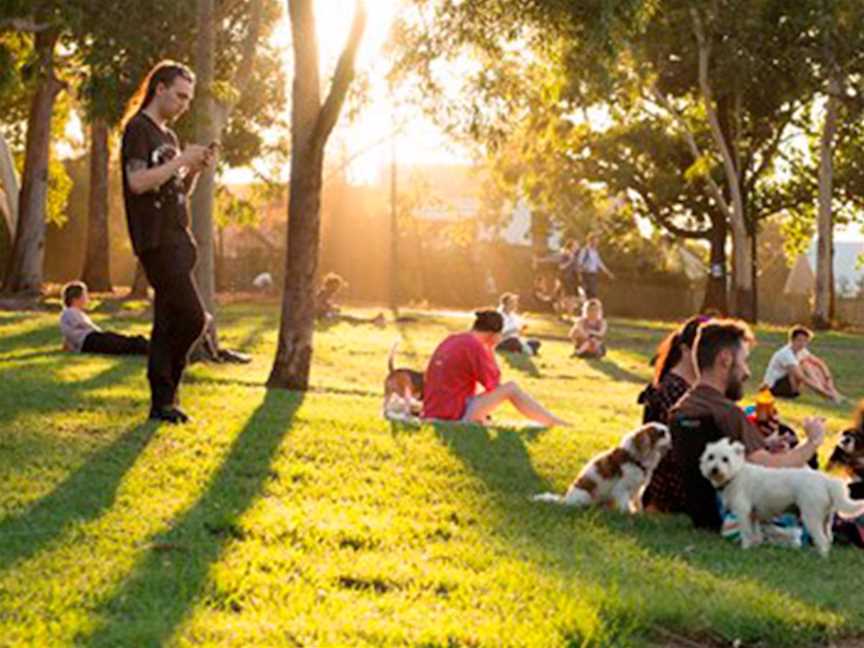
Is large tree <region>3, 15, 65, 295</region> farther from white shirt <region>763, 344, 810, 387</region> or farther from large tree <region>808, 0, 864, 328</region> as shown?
white shirt <region>763, 344, 810, 387</region>

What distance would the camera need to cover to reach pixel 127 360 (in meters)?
17.7

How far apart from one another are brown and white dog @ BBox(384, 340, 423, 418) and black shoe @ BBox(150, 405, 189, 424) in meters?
2.83

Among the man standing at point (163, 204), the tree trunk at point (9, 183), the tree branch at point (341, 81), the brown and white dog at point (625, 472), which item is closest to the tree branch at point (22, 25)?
the tree trunk at point (9, 183)

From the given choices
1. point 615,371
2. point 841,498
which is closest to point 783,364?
point 615,371

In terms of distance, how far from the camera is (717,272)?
47.3m

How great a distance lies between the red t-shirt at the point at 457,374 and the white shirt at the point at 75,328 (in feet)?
22.8

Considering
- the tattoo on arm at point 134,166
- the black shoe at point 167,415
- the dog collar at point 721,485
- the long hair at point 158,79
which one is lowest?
the dog collar at point 721,485

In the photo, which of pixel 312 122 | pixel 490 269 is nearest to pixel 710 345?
pixel 312 122

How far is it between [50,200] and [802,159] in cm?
2365

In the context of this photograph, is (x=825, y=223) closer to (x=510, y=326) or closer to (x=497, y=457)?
(x=510, y=326)

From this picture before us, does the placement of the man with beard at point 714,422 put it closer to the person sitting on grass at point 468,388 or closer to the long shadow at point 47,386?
the person sitting on grass at point 468,388

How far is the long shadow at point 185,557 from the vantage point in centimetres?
560

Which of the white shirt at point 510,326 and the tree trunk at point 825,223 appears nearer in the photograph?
the white shirt at point 510,326

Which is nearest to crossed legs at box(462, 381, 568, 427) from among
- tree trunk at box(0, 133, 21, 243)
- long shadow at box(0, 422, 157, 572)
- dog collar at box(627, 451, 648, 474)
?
long shadow at box(0, 422, 157, 572)
